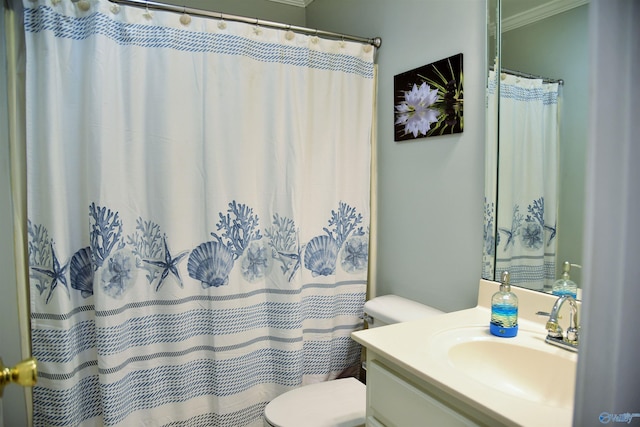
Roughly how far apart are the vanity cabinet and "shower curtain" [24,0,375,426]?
732 mm

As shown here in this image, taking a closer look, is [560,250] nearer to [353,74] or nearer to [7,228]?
[353,74]

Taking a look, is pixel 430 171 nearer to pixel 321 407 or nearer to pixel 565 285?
pixel 565 285

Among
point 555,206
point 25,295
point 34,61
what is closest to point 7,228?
point 25,295

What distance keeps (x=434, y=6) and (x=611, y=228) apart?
1485 millimetres

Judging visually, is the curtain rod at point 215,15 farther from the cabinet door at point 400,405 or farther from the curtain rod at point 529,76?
the cabinet door at point 400,405

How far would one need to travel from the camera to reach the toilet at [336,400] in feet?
4.66

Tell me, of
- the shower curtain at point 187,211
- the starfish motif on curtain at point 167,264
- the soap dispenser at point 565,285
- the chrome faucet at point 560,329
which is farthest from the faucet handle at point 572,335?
the starfish motif on curtain at point 167,264

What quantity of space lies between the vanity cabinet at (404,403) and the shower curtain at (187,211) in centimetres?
73

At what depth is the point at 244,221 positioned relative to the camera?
5.58 feet

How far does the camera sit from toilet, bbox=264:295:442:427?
1422 mm

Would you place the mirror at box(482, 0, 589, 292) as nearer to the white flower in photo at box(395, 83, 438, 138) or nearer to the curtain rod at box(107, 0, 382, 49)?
the white flower in photo at box(395, 83, 438, 138)

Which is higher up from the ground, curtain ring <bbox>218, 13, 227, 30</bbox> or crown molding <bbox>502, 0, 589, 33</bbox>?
curtain ring <bbox>218, 13, 227, 30</bbox>

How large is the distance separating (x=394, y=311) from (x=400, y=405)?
679 mm

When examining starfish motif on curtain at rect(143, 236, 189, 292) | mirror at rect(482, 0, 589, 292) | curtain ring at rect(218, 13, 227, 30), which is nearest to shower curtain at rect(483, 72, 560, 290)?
mirror at rect(482, 0, 589, 292)
